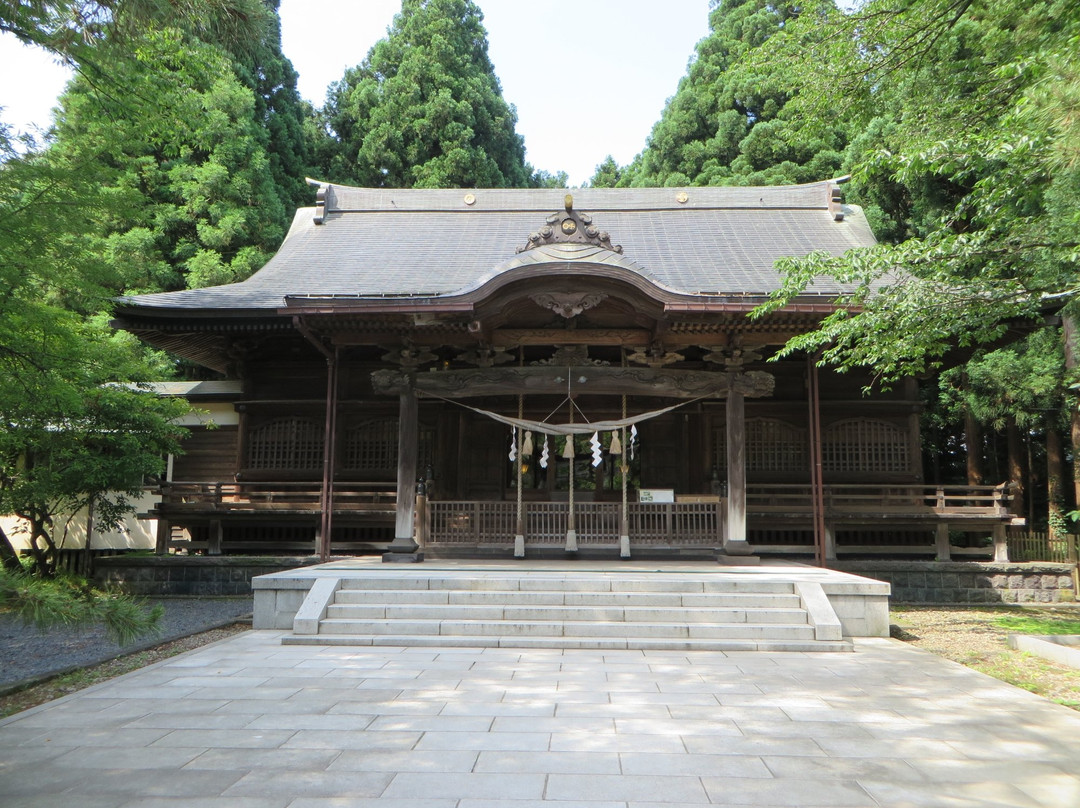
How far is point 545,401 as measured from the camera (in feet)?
41.1

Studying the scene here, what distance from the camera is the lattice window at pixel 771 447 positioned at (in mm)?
12422

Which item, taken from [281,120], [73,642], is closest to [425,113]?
[281,120]

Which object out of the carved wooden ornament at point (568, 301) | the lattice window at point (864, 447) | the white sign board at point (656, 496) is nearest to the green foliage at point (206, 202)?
the carved wooden ornament at point (568, 301)

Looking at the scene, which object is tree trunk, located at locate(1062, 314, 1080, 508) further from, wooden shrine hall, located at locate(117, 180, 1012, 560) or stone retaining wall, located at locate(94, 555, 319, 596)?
stone retaining wall, located at locate(94, 555, 319, 596)

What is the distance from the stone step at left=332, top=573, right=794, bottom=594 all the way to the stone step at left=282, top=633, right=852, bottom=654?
0.91 metres

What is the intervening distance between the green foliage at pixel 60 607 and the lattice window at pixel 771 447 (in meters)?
10.1

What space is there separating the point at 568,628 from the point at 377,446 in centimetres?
623

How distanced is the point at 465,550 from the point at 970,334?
729 centimetres

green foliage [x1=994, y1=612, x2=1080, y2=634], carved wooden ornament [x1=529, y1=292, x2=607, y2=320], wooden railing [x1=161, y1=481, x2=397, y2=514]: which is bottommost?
green foliage [x1=994, y1=612, x2=1080, y2=634]

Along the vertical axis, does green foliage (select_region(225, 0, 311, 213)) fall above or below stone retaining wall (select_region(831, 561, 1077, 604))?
above

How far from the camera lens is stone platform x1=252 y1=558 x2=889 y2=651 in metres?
7.36

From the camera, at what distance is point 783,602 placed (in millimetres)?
8000

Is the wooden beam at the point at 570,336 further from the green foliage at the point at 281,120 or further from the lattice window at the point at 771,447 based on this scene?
the green foliage at the point at 281,120

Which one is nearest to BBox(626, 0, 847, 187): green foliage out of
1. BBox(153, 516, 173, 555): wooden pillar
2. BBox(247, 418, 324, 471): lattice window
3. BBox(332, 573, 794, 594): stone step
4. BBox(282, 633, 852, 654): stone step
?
BBox(247, 418, 324, 471): lattice window
